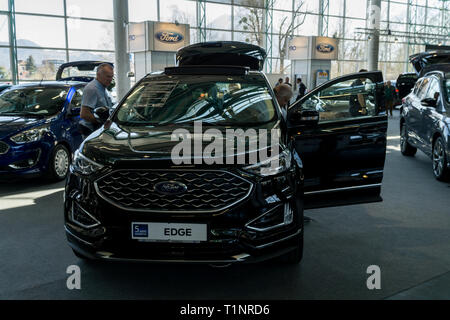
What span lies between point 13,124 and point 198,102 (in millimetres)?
3517

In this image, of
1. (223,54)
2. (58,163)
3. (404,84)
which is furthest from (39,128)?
(404,84)

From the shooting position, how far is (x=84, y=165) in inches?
120

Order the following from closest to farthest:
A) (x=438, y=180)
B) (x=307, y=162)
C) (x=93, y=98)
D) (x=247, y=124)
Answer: (x=247, y=124) < (x=307, y=162) < (x=93, y=98) < (x=438, y=180)

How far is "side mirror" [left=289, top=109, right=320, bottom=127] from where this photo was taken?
13.0 ft

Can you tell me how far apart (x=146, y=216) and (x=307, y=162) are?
6.12ft

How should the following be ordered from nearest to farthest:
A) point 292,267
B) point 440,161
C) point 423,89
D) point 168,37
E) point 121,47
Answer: point 292,267 < point 440,161 < point 423,89 < point 121,47 < point 168,37

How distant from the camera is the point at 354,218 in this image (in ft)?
16.4

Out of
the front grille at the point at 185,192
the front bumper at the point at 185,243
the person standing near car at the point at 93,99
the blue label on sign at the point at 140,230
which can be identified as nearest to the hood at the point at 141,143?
the front grille at the point at 185,192

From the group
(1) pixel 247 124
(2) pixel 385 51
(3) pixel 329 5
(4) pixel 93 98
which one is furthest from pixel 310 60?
(1) pixel 247 124

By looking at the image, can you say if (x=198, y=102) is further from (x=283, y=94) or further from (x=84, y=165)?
(x=283, y=94)

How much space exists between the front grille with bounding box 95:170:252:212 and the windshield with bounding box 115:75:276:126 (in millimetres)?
887

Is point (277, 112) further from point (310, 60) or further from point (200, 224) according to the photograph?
point (310, 60)

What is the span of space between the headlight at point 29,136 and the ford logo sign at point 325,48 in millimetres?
20599

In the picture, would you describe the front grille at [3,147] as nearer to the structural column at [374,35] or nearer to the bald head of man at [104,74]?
the bald head of man at [104,74]
